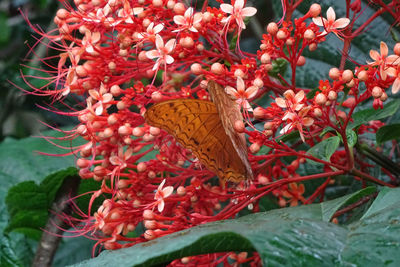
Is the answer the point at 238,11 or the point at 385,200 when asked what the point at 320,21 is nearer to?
the point at 238,11

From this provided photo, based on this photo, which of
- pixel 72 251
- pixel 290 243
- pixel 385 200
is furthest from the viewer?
pixel 72 251

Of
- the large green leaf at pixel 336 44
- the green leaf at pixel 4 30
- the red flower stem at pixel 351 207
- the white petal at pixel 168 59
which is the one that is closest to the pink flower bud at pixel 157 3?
the white petal at pixel 168 59

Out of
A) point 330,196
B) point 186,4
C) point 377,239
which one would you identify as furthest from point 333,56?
point 377,239

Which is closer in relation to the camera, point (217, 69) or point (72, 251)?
point (217, 69)

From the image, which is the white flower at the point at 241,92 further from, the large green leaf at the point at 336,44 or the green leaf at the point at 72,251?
the green leaf at the point at 72,251

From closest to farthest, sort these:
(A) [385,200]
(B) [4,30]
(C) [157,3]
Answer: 1. (A) [385,200]
2. (C) [157,3]
3. (B) [4,30]

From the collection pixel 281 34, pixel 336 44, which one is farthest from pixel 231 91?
pixel 336 44

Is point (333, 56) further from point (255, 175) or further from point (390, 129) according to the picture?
point (255, 175)
